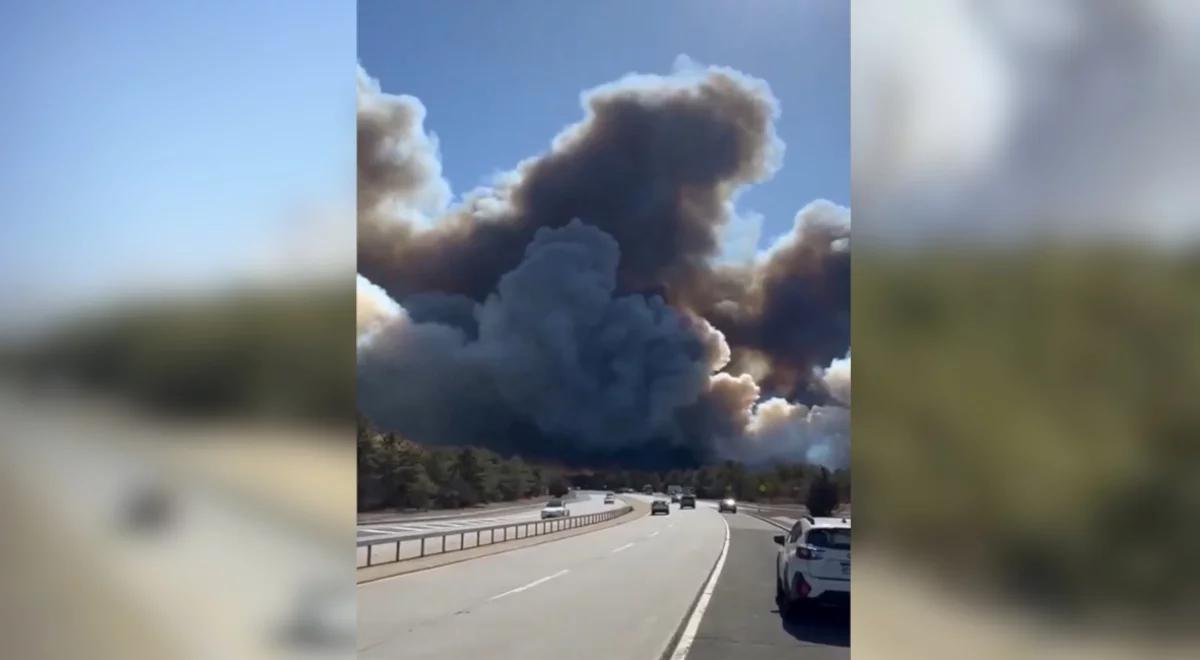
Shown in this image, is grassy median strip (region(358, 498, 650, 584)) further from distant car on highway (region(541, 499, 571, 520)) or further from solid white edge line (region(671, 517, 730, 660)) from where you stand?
solid white edge line (region(671, 517, 730, 660))

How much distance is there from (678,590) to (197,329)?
96.3 inches

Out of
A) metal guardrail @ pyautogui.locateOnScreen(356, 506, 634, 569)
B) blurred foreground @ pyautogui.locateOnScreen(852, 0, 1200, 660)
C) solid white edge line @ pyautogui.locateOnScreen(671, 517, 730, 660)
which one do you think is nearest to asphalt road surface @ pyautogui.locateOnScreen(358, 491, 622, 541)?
metal guardrail @ pyautogui.locateOnScreen(356, 506, 634, 569)

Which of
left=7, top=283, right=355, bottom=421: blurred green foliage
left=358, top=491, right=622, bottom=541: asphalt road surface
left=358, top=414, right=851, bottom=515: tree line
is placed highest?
left=7, top=283, right=355, bottom=421: blurred green foliage

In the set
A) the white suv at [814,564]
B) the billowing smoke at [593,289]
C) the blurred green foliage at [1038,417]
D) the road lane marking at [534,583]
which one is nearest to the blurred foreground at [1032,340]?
the blurred green foliage at [1038,417]

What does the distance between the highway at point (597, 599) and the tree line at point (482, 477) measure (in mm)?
123

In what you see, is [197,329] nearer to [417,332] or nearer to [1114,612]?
[417,332]

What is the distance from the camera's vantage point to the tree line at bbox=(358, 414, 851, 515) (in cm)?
359

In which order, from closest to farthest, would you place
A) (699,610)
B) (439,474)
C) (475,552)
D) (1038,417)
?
1. (1038,417)
2. (699,610)
3. (439,474)
4. (475,552)

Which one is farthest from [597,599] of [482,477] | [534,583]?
[482,477]

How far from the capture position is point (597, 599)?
3.60 m

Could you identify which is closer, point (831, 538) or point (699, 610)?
point (831, 538)

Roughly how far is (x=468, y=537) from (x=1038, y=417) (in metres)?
2.43

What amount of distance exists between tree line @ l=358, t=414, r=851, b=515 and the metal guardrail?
5.7 inches

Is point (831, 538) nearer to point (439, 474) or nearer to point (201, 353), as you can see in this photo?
point (439, 474)
